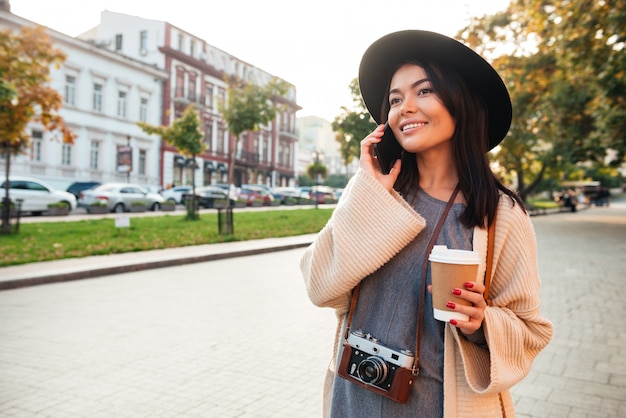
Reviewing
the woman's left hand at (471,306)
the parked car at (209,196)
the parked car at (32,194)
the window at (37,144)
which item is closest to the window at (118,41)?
the window at (37,144)

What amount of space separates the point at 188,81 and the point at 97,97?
377 inches

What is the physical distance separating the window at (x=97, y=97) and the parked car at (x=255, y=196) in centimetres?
1128

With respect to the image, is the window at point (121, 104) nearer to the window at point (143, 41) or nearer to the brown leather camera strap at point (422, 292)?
the window at point (143, 41)

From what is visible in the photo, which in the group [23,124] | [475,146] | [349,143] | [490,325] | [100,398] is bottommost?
[100,398]

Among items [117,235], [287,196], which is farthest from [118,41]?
[117,235]

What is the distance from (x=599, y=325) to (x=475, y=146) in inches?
219

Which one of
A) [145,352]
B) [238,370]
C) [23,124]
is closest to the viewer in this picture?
[238,370]

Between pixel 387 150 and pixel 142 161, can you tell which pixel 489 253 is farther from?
pixel 142 161

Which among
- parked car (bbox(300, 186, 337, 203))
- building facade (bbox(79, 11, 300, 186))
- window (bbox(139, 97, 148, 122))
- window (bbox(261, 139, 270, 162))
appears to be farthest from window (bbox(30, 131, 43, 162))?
window (bbox(261, 139, 270, 162))

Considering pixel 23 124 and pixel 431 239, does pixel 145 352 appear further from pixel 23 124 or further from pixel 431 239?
pixel 23 124

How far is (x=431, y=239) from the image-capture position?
1.57m

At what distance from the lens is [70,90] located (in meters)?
33.0

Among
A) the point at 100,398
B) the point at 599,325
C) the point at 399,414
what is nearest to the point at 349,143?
the point at 599,325

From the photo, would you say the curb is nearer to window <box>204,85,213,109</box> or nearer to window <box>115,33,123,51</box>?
window <box>204,85,213,109</box>
